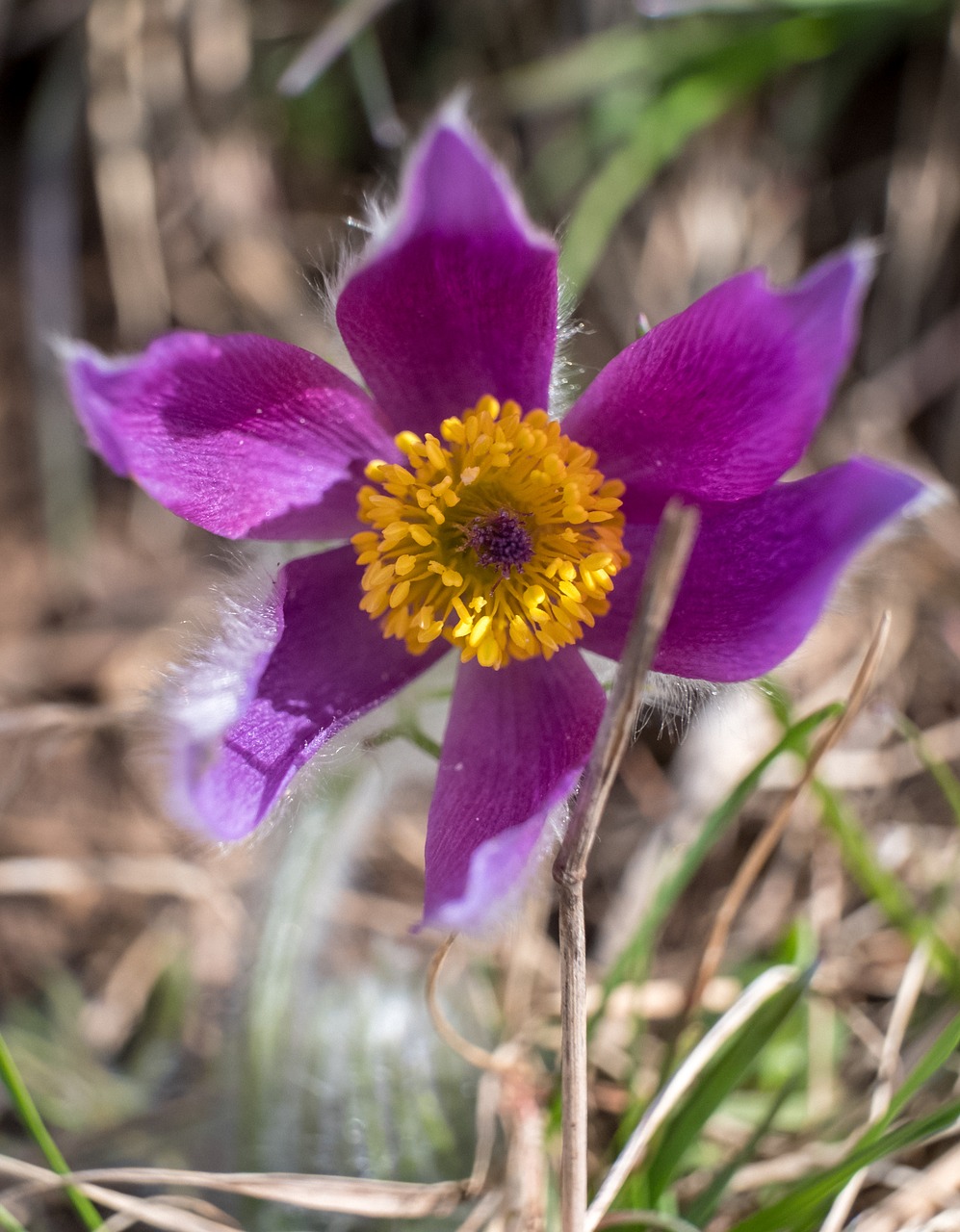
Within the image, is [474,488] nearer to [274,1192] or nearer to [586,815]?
[586,815]

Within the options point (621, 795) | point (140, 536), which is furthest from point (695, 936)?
point (140, 536)

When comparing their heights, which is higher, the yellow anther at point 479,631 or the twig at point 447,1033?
the yellow anther at point 479,631

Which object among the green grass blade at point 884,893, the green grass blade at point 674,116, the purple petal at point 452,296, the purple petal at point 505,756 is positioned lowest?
the green grass blade at point 884,893

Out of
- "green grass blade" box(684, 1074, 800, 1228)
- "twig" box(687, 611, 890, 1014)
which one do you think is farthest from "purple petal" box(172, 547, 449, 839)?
"green grass blade" box(684, 1074, 800, 1228)

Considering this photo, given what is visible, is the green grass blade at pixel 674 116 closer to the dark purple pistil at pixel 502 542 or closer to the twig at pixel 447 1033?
the dark purple pistil at pixel 502 542

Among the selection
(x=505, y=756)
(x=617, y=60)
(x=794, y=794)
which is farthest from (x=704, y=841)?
(x=617, y=60)

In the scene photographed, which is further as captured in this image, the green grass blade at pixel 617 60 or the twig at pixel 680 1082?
the green grass blade at pixel 617 60

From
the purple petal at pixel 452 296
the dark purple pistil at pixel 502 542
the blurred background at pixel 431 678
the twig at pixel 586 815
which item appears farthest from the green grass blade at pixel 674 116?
the twig at pixel 586 815

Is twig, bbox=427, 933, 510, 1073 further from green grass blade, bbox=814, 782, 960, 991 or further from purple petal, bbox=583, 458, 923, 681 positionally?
green grass blade, bbox=814, 782, 960, 991
